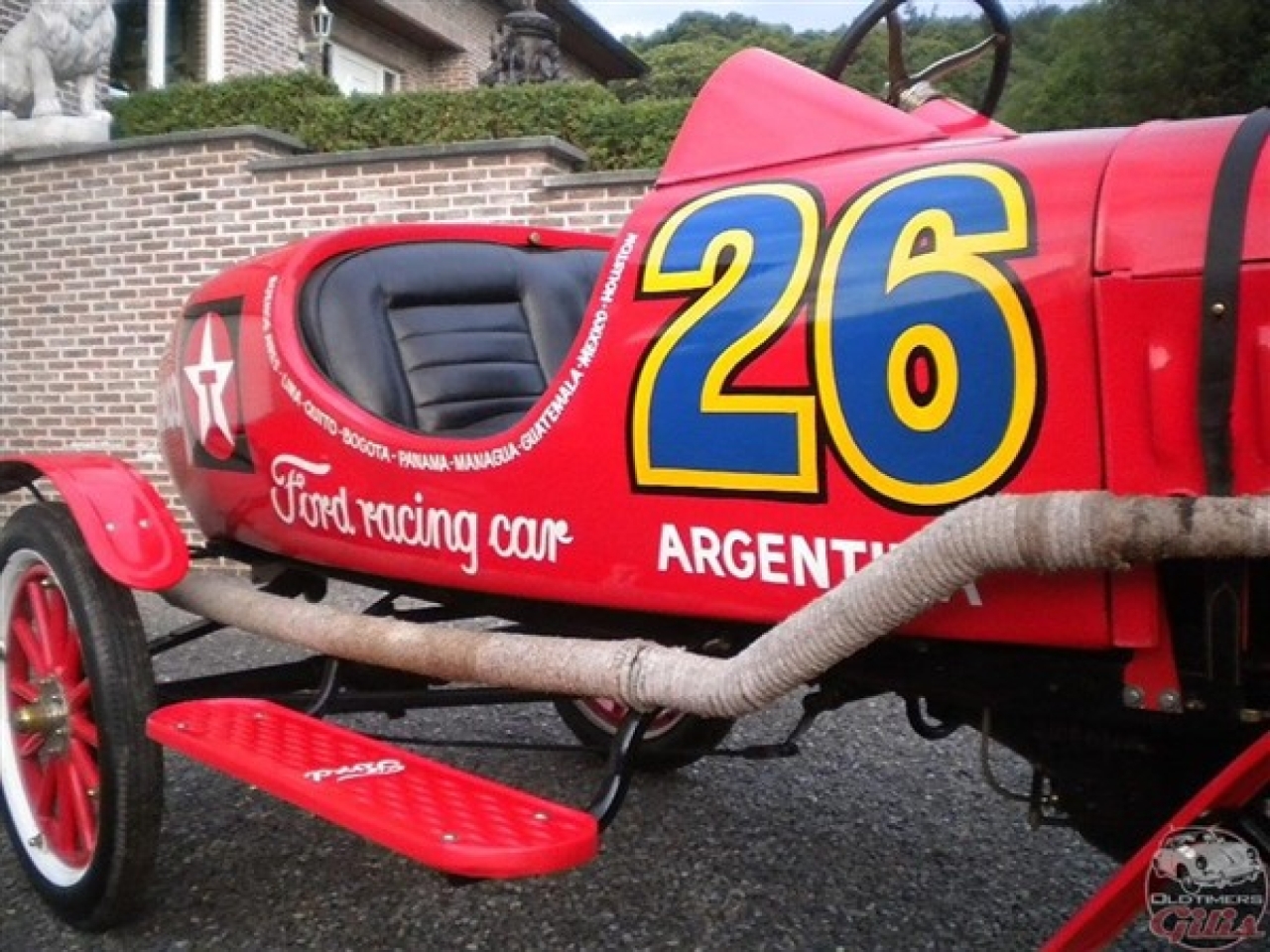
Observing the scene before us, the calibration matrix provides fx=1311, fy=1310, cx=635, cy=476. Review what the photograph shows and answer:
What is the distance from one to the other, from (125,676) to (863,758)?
1.90 meters

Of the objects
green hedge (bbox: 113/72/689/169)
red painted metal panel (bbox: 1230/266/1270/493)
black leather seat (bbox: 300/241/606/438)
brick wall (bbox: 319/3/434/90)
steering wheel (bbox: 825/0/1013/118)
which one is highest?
brick wall (bbox: 319/3/434/90)

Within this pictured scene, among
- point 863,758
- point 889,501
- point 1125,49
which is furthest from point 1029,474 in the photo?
point 1125,49

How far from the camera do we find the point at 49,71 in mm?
7816

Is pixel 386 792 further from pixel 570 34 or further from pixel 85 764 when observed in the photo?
pixel 570 34

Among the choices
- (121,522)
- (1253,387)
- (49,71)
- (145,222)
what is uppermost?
(49,71)

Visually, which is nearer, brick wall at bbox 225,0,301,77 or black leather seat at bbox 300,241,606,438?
black leather seat at bbox 300,241,606,438

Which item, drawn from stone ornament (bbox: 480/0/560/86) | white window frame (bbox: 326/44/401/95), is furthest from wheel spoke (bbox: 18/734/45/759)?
white window frame (bbox: 326/44/401/95)

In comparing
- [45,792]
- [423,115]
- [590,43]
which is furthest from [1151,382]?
[590,43]

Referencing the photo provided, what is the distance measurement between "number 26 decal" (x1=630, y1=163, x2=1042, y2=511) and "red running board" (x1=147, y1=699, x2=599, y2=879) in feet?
1.56

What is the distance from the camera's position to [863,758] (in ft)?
11.3

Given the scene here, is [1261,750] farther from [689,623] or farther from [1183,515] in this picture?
[689,623]

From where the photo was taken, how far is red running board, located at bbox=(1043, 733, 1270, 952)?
131cm

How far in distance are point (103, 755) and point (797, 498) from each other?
57.2 inches

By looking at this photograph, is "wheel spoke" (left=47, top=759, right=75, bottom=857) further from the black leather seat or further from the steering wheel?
the steering wheel
